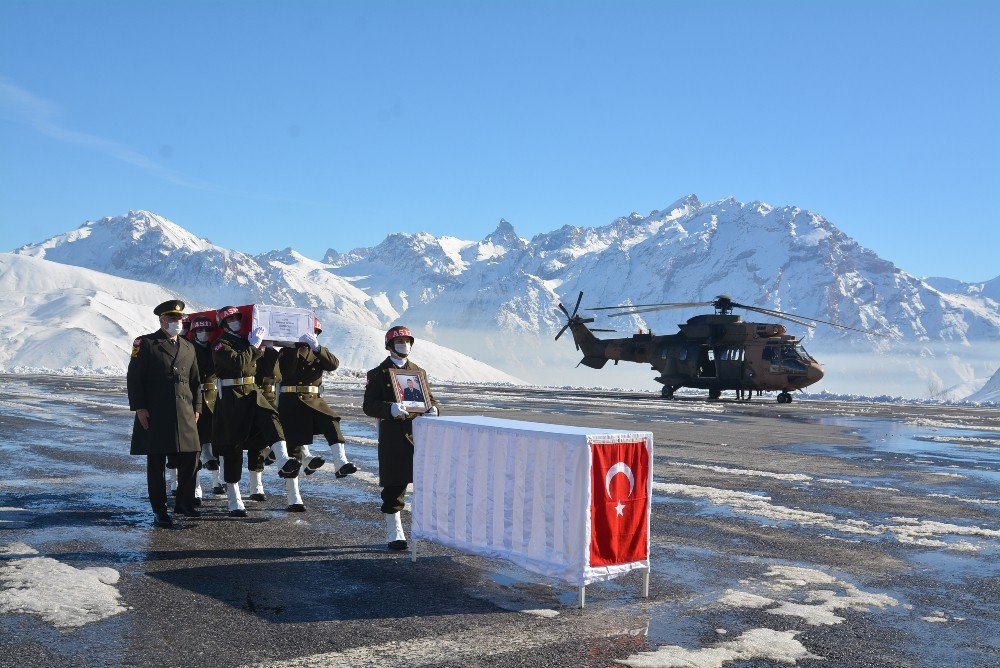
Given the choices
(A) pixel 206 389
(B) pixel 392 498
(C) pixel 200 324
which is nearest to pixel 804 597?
(B) pixel 392 498

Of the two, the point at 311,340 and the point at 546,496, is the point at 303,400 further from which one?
the point at 546,496

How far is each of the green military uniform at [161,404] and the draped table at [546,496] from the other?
3023 mm

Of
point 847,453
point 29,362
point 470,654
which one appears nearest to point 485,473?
point 470,654

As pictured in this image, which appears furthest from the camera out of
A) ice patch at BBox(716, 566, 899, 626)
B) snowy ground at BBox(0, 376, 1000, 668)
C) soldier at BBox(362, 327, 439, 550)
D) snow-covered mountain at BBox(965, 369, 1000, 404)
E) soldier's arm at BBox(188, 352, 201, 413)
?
snow-covered mountain at BBox(965, 369, 1000, 404)

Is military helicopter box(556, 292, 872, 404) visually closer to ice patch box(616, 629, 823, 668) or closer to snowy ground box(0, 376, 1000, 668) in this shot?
snowy ground box(0, 376, 1000, 668)

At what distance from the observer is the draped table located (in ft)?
21.2

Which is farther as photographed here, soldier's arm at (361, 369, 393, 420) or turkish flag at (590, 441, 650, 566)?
soldier's arm at (361, 369, 393, 420)

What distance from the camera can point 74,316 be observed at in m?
109

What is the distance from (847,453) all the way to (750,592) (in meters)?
12.4

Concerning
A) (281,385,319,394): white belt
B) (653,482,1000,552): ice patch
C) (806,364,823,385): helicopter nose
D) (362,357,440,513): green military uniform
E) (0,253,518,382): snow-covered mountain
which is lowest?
(653,482,1000,552): ice patch

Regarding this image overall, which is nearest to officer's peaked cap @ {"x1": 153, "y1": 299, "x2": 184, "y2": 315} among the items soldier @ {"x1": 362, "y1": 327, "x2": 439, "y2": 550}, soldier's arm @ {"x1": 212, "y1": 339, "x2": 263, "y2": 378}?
soldier's arm @ {"x1": 212, "y1": 339, "x2": 263, "y2": 378}

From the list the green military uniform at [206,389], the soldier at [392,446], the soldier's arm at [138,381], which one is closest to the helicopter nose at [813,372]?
the green military uniform at [206,389]

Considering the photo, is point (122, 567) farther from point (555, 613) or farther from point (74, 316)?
point (74, 316)

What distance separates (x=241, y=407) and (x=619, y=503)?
16.7 ft
